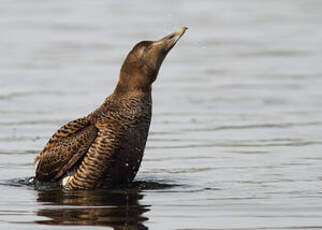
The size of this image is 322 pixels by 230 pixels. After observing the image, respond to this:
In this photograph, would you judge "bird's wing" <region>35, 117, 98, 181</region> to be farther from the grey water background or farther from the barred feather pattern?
the grey water background

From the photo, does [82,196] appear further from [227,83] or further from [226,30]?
[226,30]

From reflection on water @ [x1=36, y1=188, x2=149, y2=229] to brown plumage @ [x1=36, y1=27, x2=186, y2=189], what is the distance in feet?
0.65

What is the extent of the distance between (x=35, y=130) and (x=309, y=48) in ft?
28.5

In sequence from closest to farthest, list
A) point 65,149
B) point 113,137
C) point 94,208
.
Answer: point 94,208 → point 113,137 → point 65,149

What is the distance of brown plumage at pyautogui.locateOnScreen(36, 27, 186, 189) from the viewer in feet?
36.4

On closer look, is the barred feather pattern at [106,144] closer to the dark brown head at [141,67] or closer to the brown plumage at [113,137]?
the brown plumage at [113,137]

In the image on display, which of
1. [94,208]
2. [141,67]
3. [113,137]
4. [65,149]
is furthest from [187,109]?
[94,208]

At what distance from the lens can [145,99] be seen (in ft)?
37.1

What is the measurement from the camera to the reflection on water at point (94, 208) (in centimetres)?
932

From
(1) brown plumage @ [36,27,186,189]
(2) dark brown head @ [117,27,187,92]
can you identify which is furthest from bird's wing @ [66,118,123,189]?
(2) dark brown head @ [117,27,187,92]

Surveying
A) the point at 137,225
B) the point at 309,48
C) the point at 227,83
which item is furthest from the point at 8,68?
the point at 137,225

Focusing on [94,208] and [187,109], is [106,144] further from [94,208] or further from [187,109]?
[187,109]

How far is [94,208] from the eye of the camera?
33.1ft

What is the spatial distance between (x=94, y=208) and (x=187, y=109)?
6490 millimetres
